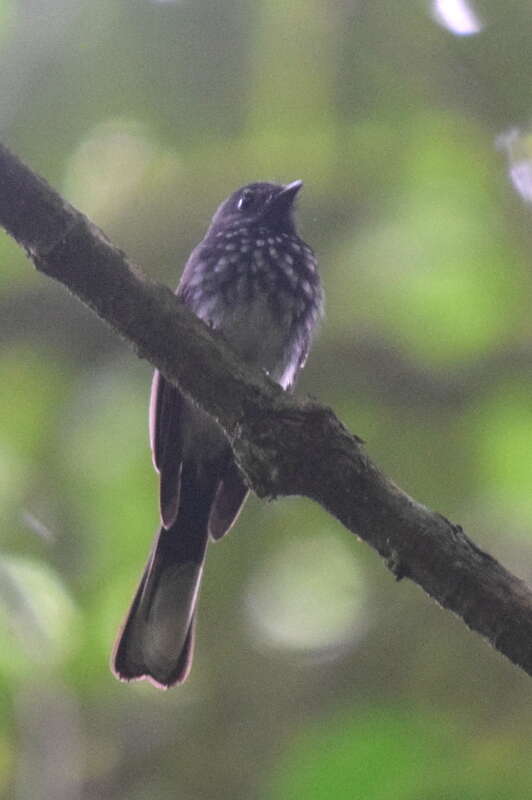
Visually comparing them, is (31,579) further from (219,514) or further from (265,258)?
(265,258)

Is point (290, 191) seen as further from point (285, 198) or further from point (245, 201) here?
point (245, 201)

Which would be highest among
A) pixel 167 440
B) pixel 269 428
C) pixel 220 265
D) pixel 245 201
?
pixel 245 201

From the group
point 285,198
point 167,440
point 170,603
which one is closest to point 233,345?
point 167,440

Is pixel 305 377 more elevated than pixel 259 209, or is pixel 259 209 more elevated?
pixel 259 209

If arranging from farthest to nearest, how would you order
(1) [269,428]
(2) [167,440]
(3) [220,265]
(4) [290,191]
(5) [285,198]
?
(5) [285,198] → (4) [290,191] → (3) [220,265] → (2) [167,440] → (1) [269,428]

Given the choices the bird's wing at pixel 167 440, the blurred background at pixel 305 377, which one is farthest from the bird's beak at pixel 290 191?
the bird's wing at pixel 167 440

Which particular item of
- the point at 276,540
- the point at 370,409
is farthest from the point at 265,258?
the point at 276,540

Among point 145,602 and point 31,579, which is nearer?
point 31,579
